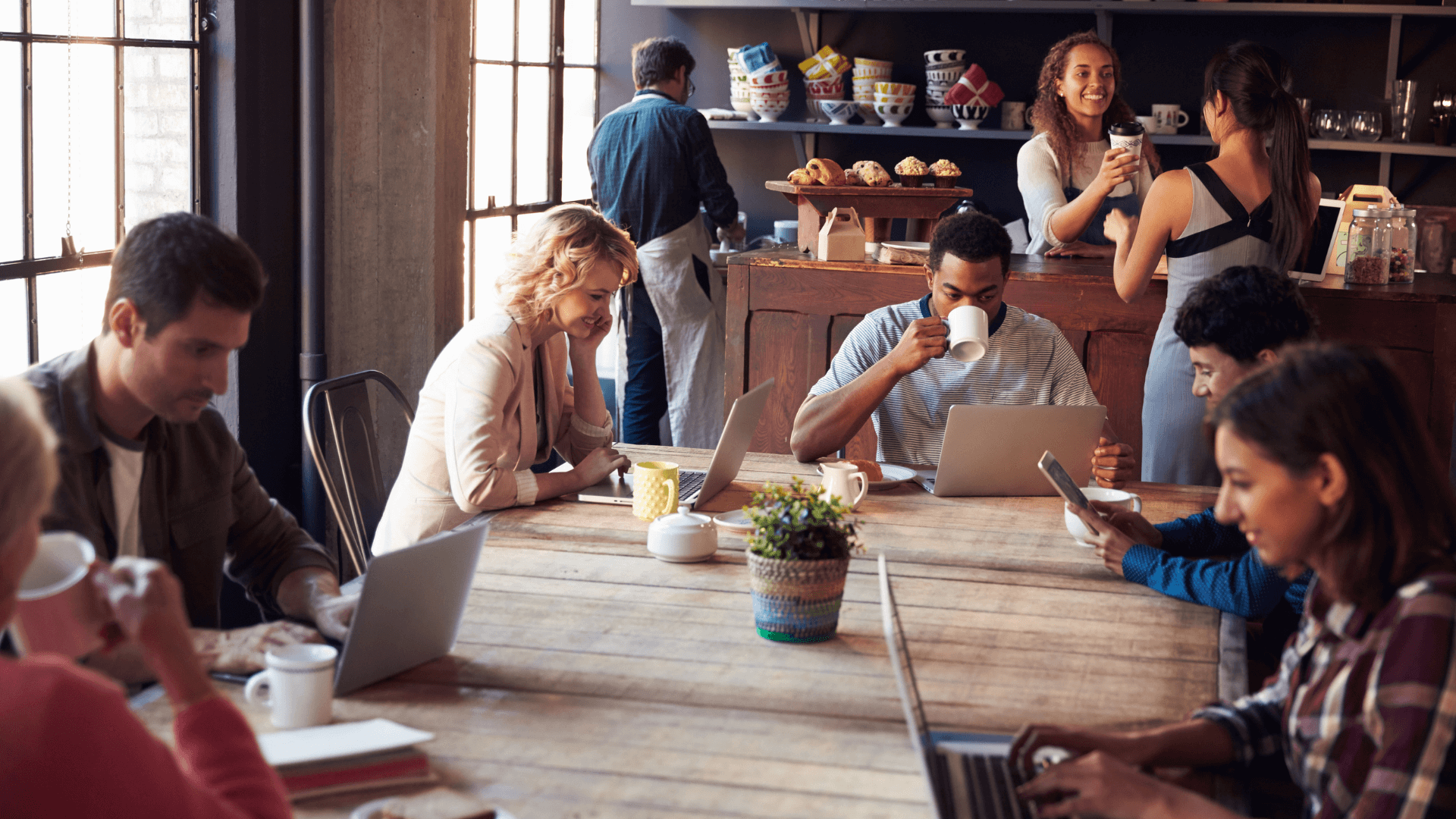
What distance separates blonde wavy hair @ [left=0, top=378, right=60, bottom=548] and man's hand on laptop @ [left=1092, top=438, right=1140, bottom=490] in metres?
1.86

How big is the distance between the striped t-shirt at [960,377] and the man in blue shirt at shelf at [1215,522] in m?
0.70

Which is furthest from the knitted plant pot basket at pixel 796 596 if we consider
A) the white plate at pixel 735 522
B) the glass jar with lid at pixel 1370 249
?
the glass jar with lid at pixel 1370 249

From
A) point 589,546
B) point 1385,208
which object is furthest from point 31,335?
point 1385,208

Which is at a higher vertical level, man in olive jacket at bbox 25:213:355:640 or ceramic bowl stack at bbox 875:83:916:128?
ceramic bowl stack at bbox 875:83:916:128

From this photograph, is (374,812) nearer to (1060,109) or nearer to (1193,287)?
(1193,287)

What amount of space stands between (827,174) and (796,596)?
2433 millimetres

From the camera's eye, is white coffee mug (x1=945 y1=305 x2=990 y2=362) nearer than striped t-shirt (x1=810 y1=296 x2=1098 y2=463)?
Yes

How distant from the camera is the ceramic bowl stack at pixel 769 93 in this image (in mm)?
5328

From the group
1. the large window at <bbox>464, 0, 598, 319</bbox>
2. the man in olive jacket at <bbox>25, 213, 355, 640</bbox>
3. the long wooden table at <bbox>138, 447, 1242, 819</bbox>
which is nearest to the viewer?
the long wooden table at <bbox>138, 447, 1242, 819</bbox>

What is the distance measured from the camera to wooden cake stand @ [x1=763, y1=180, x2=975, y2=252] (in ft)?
12.6

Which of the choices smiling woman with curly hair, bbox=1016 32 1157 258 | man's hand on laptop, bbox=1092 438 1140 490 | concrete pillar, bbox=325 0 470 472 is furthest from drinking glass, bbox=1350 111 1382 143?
concrete pillar, bbox=325 0 470 472

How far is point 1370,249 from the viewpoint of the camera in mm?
3377

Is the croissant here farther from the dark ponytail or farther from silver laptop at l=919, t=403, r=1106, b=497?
silver laptop at l=919, t=403, r=1106, b=497

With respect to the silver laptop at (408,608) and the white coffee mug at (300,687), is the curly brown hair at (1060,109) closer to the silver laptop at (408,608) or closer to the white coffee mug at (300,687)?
the silver laptop at (408,608)
